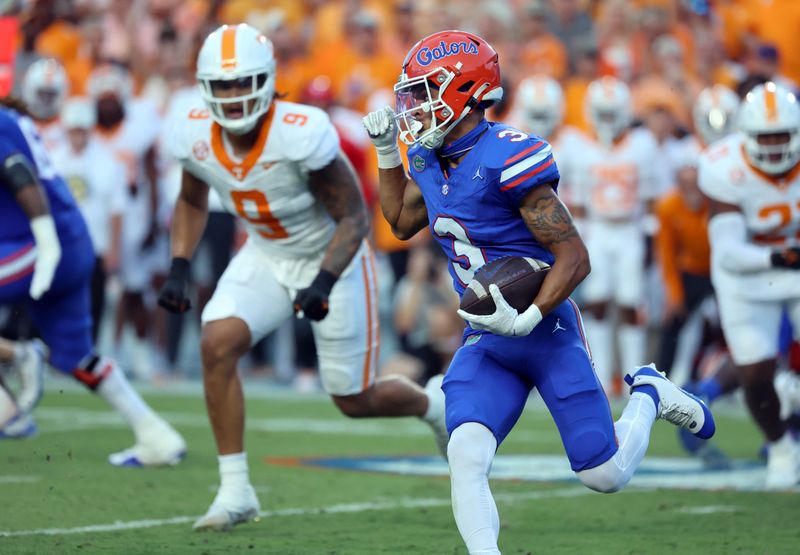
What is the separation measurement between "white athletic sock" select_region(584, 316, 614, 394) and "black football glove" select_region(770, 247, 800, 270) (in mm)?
3959

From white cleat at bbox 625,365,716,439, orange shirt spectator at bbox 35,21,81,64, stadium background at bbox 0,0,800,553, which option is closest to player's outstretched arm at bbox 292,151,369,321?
white cleat at bbox 625,365,716,439

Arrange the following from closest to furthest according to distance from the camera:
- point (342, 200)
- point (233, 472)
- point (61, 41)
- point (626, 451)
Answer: point (626, 451) → point (233, 472) → point (342, 200) → point (61, 41)

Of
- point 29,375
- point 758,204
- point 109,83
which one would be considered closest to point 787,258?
point 758,204

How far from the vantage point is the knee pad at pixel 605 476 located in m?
4.42

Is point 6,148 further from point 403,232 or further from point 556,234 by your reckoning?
point 556,234

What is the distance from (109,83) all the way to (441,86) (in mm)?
7226

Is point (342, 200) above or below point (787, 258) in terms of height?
above

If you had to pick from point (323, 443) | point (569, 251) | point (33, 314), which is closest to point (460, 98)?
point (569, 251)

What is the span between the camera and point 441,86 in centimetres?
452

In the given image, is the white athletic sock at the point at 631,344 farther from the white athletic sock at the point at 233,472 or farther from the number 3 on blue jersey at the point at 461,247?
the number 3 on blue jersey at the point at 461,247

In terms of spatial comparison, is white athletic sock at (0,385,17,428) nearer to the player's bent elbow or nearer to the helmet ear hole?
the player's bent elbow

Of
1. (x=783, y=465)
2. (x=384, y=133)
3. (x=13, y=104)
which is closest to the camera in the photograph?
(x=384, y=133)

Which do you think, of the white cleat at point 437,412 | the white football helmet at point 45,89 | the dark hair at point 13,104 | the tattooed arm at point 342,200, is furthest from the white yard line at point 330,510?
the white football helmet at point 45,89

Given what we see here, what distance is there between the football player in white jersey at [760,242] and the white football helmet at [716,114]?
2.59m
